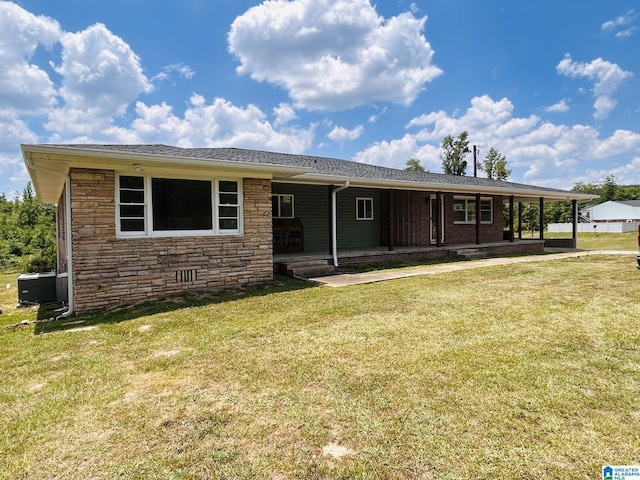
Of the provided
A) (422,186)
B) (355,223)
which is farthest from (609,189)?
(355,223)

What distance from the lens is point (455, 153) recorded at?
46.4 m

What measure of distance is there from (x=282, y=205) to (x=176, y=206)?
480cm

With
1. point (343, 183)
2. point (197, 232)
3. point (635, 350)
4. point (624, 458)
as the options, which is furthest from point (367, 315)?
point (343, 183)

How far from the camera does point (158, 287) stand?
6.99 metres

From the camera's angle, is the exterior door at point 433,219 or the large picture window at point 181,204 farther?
the exterior door at point 433,219

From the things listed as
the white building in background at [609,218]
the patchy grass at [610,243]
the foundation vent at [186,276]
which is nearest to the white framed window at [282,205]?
the foundation vent at [186,276]

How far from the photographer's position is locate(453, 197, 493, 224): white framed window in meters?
14.9

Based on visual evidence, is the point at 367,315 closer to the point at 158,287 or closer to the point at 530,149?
the point at 158,287

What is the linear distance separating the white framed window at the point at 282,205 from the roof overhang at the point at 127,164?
3.31m

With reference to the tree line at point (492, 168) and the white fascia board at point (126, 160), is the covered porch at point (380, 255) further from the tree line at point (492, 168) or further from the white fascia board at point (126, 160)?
the tree line at point (492, 168)

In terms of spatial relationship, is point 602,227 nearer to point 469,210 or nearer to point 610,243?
point 610,243

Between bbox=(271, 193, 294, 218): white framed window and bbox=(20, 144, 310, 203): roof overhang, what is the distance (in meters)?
3.31

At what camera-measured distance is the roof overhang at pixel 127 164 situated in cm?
568

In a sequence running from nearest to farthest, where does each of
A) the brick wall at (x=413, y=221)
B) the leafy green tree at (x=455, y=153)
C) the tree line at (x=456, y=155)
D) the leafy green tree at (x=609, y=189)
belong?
the brick wall at (x=413, y=221) → the tree line at (x=456, y=155) → the leafy green tree at (x=455, y=153) → the leafy green tree at (x=609, y=189)
